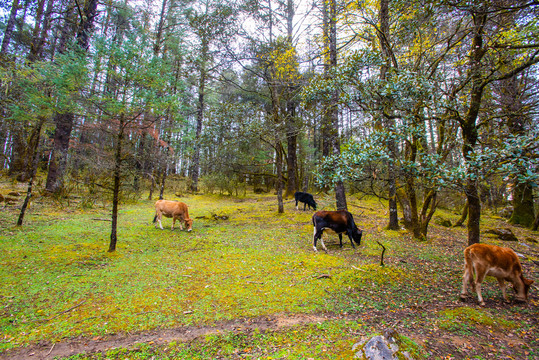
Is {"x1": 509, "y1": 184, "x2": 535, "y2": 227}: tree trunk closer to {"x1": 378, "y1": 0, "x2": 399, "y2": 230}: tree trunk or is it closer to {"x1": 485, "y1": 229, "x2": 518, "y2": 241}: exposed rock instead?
{"x1": 485, "y1": 229, "x2": 518, "y2": 241}: exposed rock

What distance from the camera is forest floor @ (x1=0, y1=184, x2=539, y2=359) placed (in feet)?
9.21

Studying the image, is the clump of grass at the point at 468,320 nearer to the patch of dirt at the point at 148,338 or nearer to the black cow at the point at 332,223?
the patch of dirt at the point at 148,338

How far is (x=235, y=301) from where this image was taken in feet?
12.8

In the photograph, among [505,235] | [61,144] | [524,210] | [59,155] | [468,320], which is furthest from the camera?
[524,210]

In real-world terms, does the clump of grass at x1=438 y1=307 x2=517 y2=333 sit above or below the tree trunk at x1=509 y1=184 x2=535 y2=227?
below

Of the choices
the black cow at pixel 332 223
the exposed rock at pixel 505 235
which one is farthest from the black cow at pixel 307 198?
the exposed rock at pixel 505 235

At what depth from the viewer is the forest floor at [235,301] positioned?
281 cm

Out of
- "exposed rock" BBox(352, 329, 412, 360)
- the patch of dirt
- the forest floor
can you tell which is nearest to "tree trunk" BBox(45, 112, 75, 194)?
the forest floor

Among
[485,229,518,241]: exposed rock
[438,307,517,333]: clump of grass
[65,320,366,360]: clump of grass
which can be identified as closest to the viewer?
[65,320,366,360]: clump of grass

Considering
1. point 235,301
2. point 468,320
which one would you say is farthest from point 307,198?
point 468,320

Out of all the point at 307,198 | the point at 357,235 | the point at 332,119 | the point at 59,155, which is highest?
the point at 332,119

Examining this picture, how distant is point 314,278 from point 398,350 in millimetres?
2544

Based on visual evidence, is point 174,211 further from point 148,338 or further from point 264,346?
point 264,346

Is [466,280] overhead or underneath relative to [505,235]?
underneath
